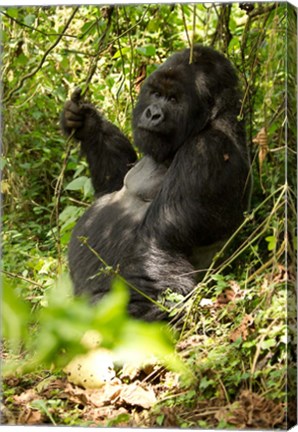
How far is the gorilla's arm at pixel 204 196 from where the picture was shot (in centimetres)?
262

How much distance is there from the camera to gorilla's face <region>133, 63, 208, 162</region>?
8.96ft

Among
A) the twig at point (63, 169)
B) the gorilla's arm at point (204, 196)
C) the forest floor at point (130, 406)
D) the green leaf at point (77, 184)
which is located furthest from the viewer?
the green leaf at point (77, 184)

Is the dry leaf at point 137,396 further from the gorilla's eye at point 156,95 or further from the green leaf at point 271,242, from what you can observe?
the gorilla's eye at point 156,95

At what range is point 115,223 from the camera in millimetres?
2959

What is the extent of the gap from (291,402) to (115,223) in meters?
1.14

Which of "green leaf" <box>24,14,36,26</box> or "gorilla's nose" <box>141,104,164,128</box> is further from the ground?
"green leaf" <box>24,14,36,26</box>

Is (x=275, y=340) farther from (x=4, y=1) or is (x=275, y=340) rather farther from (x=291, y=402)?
(x=4, y=1)

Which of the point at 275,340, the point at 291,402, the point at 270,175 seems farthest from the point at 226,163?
the point at 291,402

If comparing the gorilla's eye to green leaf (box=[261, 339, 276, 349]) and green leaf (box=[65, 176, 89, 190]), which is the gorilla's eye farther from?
green leaf (box=[261, 339, 276, 349])

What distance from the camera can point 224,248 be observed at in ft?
7.95

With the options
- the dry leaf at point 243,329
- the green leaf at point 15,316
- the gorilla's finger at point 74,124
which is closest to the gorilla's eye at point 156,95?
the gorilla's finger at point 74,124

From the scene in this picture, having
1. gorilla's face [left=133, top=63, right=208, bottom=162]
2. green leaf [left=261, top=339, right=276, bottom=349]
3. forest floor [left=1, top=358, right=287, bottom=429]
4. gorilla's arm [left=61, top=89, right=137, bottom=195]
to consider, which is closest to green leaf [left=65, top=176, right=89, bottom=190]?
gorilla's arm [left=61, top=89, right=137, bottom=195]

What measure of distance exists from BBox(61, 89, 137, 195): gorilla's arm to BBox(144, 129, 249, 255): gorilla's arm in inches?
22.4

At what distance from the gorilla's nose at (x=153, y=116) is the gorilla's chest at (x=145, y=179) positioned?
0.65ft
